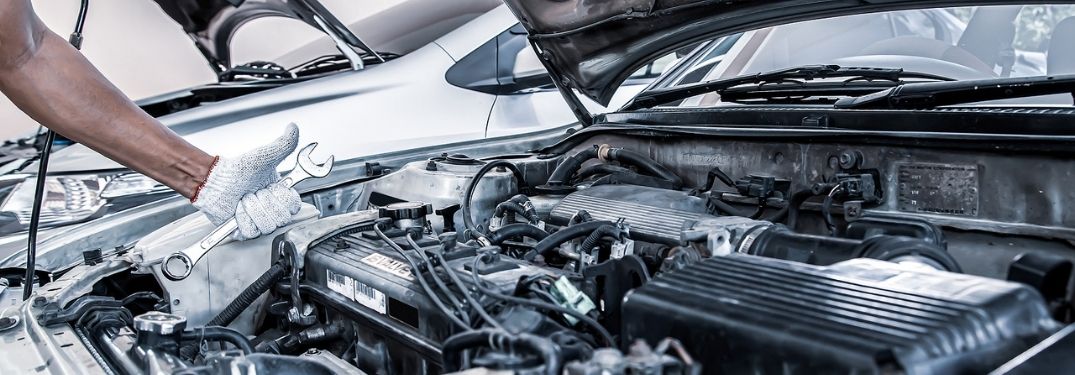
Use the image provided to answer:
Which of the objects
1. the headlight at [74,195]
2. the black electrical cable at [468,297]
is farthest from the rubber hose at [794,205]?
the headlight at [74,195]

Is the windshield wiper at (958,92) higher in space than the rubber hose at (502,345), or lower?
higher

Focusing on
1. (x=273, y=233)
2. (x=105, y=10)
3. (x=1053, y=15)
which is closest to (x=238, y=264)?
(x=273, y=233)

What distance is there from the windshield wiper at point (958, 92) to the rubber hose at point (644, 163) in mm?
412

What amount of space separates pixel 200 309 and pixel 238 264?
0.12 meters

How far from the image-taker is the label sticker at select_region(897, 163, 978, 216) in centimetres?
140

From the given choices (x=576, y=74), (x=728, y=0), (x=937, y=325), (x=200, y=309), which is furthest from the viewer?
(x=576, y=74)

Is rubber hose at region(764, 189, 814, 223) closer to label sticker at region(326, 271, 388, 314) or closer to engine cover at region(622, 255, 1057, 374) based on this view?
engine cover at region(622, 255, 1057, 374)

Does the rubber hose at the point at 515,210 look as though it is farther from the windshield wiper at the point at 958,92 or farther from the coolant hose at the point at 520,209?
the windshield wiper at the point at 958,92

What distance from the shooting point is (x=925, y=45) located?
75.6 inches

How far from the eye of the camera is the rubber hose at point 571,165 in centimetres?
214

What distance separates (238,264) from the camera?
1.80 metres

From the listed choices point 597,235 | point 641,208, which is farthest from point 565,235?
point 641,208

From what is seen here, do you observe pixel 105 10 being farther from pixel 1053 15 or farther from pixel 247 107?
pixel 1053 15

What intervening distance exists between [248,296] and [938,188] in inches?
53.1
